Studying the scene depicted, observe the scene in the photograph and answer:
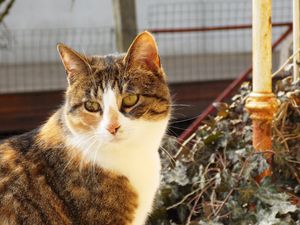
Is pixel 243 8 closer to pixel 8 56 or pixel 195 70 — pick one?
pixel 195 70

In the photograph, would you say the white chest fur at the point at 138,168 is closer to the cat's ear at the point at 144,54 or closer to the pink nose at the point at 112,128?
the pink nose at the point at 112,128

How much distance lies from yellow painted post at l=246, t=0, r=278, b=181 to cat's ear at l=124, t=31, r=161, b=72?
0.33 meters

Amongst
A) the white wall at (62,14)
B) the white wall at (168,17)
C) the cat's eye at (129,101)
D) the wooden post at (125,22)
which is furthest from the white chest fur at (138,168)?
the white wall at (62,14)

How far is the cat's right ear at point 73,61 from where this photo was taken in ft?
4.34

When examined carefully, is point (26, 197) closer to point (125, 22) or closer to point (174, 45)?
point (125, 22)

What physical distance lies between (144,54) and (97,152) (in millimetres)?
267

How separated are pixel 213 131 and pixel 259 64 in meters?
0.37

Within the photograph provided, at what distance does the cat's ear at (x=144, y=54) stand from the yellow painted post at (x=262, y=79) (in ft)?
1.07

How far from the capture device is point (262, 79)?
5.06 feet

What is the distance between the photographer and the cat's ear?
1301mm

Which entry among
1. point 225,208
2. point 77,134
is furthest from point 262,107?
point 77,134

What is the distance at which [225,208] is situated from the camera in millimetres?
1588

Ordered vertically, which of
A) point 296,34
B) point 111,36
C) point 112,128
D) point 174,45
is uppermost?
point 296,34

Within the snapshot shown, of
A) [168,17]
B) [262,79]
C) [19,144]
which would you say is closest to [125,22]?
[262,79]
